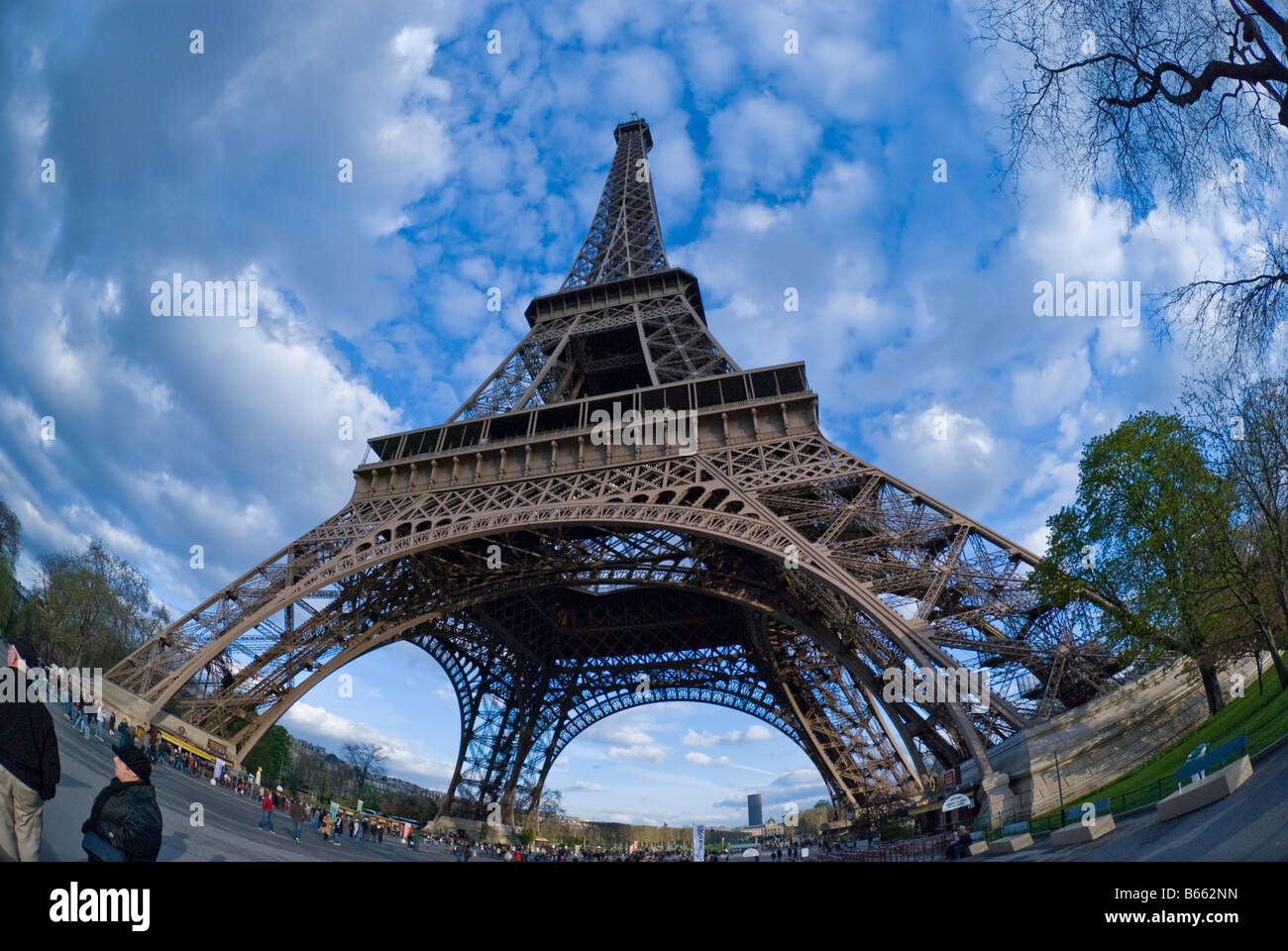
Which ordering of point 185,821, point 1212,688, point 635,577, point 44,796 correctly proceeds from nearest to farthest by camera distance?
point 44,796, point 185,821, point 1212,688, point 635,577

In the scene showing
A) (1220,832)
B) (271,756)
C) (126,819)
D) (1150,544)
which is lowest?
(271,756)

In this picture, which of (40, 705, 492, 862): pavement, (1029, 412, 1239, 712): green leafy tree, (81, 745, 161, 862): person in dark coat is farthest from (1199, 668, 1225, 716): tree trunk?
(81, 745, 161, 862): person in dark coat

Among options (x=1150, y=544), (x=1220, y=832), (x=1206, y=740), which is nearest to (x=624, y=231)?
(x=1150, y=544)

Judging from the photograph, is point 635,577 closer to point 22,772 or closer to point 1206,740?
point 1206,740

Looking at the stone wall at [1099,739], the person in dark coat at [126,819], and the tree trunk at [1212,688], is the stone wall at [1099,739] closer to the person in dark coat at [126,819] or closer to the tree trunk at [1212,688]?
the tree trunk at [1212,688]

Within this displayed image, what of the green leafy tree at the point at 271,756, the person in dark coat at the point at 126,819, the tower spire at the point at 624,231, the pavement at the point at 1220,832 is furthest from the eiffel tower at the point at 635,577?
the green leafy tree at the point at 271,756
